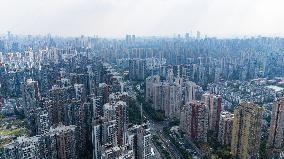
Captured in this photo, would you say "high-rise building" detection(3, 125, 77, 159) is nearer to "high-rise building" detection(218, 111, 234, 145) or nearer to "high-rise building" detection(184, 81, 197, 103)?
"high-rise building" detection(218, 111, 234, 145)

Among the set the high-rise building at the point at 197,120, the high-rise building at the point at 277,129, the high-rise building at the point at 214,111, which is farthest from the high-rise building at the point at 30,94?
the high-rise building at the point at 277,129

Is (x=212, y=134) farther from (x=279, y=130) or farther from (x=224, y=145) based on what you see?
(x=279, y=130)

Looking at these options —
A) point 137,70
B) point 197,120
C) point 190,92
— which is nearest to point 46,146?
point 197,120

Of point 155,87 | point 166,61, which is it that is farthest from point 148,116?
point 166,61

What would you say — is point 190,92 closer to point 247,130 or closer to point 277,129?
point 277,129

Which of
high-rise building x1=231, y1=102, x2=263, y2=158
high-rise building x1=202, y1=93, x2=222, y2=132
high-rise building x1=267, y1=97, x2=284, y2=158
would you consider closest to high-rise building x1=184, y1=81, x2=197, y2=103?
high-rise building x1=202, y1=93, x2=222, y2=132
